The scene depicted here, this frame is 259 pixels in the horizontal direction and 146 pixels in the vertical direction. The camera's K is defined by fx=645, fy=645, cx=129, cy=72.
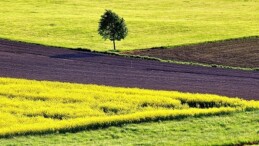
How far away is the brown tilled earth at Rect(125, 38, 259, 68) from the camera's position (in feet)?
163

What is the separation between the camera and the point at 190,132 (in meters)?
26.9

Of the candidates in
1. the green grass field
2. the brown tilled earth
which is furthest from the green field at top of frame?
the green grass field

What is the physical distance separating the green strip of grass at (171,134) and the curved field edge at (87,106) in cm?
78

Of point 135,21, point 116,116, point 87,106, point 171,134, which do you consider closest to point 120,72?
point 87,106

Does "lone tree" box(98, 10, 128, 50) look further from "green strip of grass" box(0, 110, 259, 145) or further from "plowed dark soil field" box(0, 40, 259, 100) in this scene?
"green strip of grass" box(0, 110, 259, 145)

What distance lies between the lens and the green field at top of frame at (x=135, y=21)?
59.6m

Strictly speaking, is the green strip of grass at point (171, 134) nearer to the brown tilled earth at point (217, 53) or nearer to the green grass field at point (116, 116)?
the green grass field at point (116, 116)

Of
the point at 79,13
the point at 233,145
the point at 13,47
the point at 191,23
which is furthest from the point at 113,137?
the point at 79,13

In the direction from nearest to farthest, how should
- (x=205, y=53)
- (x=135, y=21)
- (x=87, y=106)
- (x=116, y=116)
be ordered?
(x=116, y=116) → (x=87, y=106) → (x=205, y=53) → (x=135, y=21)

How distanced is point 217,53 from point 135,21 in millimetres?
20067

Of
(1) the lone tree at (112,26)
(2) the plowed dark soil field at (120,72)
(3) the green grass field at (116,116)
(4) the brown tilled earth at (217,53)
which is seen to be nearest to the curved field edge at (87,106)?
(3) the green grass field at (116,116)

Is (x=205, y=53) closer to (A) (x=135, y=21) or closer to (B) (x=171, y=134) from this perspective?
(A) (x=135, y=21)

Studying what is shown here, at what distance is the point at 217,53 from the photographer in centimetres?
5325

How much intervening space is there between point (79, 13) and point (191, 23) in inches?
586
